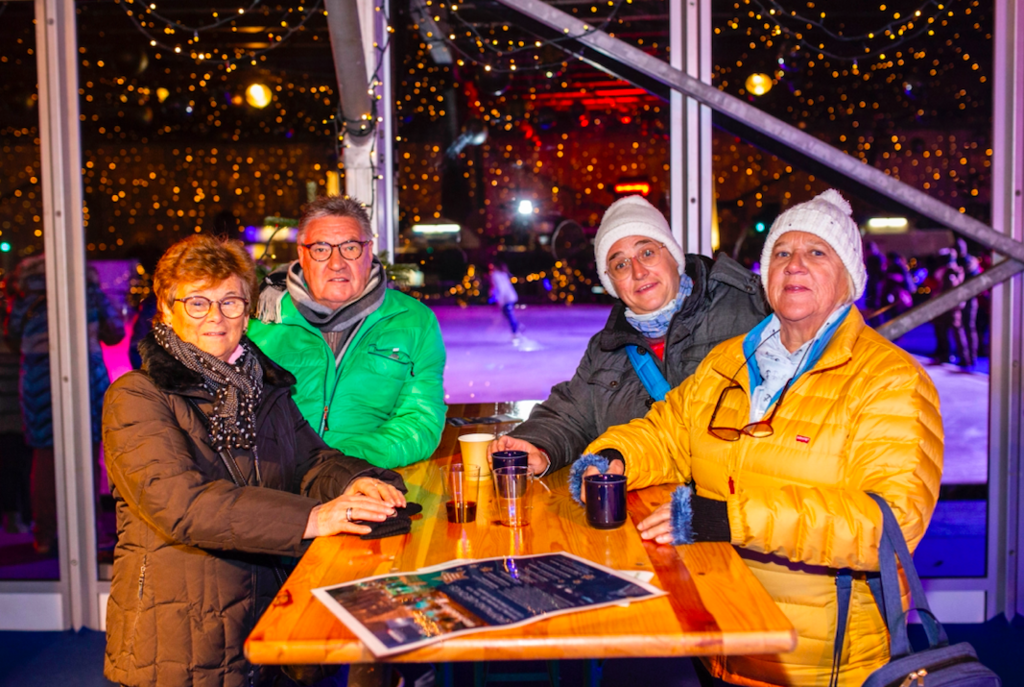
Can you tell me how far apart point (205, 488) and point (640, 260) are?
4.49 feet

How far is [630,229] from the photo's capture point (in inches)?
95.3

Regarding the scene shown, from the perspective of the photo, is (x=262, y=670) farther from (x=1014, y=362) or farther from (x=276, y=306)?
(x=1014, y=362)

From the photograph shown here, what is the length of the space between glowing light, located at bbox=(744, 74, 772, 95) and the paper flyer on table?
301 centimetres

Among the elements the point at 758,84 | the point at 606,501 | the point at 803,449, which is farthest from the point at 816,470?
the point at 758,84

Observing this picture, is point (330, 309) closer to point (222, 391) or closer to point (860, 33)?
point (222, 391)

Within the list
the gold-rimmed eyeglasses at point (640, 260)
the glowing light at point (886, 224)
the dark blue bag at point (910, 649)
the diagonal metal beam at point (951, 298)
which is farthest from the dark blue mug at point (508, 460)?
the glowing light at point (886, 224)

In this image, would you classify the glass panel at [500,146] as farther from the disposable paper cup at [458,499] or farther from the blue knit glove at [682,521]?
the blue knit glove at [682,521]

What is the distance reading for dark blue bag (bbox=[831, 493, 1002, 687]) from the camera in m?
1.42

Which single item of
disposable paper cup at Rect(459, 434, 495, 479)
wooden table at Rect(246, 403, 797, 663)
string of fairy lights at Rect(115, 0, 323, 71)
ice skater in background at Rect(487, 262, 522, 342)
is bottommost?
wooden table at Rect(246, 403, 797, 663)

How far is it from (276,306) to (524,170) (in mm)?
1879

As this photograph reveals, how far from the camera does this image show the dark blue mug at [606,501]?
1.65 m

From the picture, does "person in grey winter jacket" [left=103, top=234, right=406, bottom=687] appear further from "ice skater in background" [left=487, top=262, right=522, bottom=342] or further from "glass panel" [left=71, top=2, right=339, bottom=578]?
"ice skater in background" [left=487, top=262, right=522, bottom=342]

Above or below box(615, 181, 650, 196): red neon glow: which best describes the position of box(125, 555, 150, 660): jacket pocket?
below

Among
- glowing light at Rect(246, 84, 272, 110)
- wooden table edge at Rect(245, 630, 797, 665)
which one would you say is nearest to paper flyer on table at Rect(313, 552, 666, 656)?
wooden table edge at Rect(245, 630, 797, 665)
